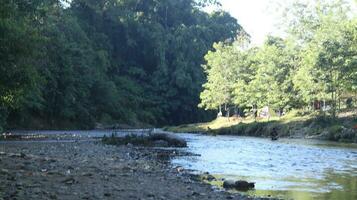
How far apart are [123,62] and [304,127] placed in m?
50.2

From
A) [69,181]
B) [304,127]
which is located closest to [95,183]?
[69,181]

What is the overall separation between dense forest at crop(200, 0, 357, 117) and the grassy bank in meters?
2.20

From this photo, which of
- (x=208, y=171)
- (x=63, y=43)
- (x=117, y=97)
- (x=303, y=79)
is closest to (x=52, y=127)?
(x=63, y=43)

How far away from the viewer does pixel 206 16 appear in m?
111

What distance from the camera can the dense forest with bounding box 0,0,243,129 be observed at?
66.1 m

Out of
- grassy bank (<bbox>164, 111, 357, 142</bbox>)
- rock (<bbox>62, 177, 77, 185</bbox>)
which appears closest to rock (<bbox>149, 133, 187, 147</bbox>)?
grassy bank (<bbox>164, 111, 357, 142</bbox>)

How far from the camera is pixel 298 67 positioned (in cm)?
6394

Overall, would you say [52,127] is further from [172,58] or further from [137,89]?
[172,58]

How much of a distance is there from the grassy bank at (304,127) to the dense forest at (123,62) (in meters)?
19.5

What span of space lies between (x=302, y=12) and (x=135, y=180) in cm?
6223

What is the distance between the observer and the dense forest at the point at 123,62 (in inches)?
2603

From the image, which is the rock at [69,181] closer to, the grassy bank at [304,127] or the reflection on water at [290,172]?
the reflection on water at [290,172]

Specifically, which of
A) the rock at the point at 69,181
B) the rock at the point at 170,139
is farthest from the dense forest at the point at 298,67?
the rock at the point at 69,181

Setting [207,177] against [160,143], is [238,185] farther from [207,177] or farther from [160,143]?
[160,143]
